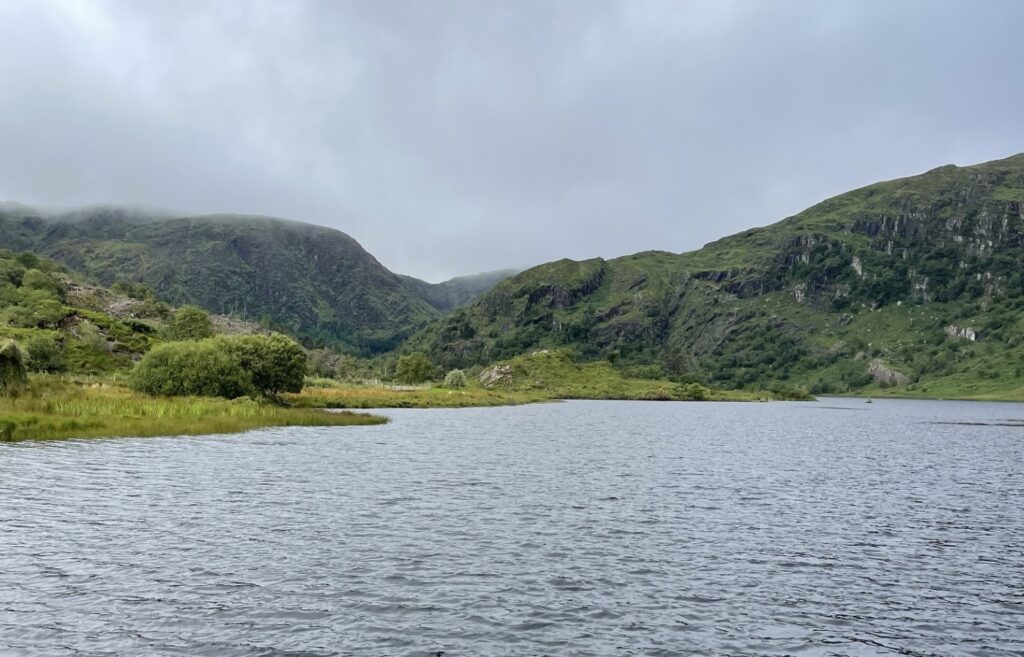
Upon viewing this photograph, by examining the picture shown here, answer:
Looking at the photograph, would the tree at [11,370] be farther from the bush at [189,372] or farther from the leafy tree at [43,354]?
the leafy tree at [43,354]

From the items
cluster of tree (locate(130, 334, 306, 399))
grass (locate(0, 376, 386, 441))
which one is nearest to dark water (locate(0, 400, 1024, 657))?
grass (locate(0, 376, 386, 441))

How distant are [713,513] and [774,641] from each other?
74.5 feet

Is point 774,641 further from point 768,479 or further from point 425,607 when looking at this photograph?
point 768,479

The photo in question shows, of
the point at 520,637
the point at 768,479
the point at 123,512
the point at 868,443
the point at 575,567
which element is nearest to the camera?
the point at 520,637

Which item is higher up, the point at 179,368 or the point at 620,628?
the point at 179,368

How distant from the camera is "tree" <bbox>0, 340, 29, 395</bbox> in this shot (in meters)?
81.4

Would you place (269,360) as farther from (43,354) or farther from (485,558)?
(485,558)

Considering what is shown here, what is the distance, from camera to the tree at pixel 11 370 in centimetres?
8138

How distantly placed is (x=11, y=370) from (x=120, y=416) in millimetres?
16711

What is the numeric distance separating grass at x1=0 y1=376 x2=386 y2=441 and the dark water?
5389 mm

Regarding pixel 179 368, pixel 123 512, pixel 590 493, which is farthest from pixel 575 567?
pixel 179 368

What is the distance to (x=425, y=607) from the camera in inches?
964

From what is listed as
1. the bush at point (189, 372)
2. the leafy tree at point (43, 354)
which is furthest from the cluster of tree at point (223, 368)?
the leafy tree at point (43, 354)

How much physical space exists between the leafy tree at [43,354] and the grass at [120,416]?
180 ft
